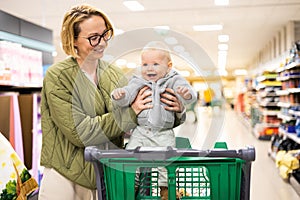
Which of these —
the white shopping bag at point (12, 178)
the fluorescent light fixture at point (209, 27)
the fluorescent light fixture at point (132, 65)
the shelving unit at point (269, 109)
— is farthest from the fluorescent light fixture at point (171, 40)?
the shelving unit at point (269, 109)

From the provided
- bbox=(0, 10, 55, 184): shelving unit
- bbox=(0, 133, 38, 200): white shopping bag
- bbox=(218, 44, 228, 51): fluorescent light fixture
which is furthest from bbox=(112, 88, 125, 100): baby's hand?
bbox=(218, 44, 228, 51): fluorescent light fixture

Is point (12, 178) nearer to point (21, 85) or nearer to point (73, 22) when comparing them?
point (73, 22)

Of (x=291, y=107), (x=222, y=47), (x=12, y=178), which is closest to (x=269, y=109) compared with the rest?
(x=222, y=47)

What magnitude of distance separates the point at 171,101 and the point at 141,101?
92 millimetres

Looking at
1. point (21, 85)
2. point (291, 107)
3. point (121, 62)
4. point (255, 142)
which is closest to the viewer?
point (121, 62)

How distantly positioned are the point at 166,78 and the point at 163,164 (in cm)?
26

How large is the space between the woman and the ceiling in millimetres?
987

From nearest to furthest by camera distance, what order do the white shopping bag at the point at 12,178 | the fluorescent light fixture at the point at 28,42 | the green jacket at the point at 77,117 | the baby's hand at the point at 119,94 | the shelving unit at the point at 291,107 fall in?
the baby's hand at the point at 119,94 < the green jacket at the point at 77,117 < the white shopping bag at the point at 12,178 < the fluorescent light fixture at the point at 28,42 < the shelving unit at the point at 291,107

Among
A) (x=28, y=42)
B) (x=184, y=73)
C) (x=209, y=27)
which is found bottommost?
(x=184, y=73)

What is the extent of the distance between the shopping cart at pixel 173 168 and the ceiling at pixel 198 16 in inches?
56.6

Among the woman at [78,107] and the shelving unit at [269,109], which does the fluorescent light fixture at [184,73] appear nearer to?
the woman at [78,107]

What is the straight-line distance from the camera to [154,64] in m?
1.17

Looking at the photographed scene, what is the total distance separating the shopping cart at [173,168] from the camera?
1.09 metres

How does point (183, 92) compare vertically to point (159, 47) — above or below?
below
